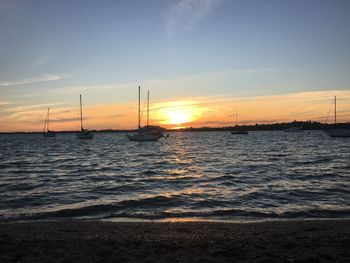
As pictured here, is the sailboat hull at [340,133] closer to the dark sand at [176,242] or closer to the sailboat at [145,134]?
the sailboat at [145,134]

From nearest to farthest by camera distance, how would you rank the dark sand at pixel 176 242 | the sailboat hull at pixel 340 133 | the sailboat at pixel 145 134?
the dark sand at pixel 176 242, the sailboat at pixel 145 134, the sailboat hull at pixel 340 133

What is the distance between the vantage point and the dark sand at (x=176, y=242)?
7.84 meters

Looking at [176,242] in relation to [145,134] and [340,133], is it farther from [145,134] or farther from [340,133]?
[340,133]

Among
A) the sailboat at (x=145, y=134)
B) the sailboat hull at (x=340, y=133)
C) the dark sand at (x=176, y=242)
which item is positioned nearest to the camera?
the dark sand at (x=176, y=242)

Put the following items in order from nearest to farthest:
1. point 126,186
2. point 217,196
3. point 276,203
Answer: point 276,203
point 217,196
point 126,186

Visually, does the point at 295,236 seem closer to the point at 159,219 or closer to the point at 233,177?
the point at 159,219

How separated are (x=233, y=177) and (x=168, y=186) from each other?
208 inches

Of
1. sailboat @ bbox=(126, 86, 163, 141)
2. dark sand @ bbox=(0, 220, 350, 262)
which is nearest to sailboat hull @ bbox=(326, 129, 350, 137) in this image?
sailboat @ bbox=(126, 86, 163, 141)

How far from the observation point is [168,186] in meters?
20.5

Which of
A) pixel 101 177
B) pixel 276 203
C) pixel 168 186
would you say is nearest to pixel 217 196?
pixel 276 203

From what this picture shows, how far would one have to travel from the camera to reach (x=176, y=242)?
360 inches

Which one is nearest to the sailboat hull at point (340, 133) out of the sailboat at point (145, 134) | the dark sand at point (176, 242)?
the sailboat at point (145, 134)

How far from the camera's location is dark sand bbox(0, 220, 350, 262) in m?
7.84

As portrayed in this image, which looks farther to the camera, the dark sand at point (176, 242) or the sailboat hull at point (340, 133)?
the sailboat hull at point (340, 133)
